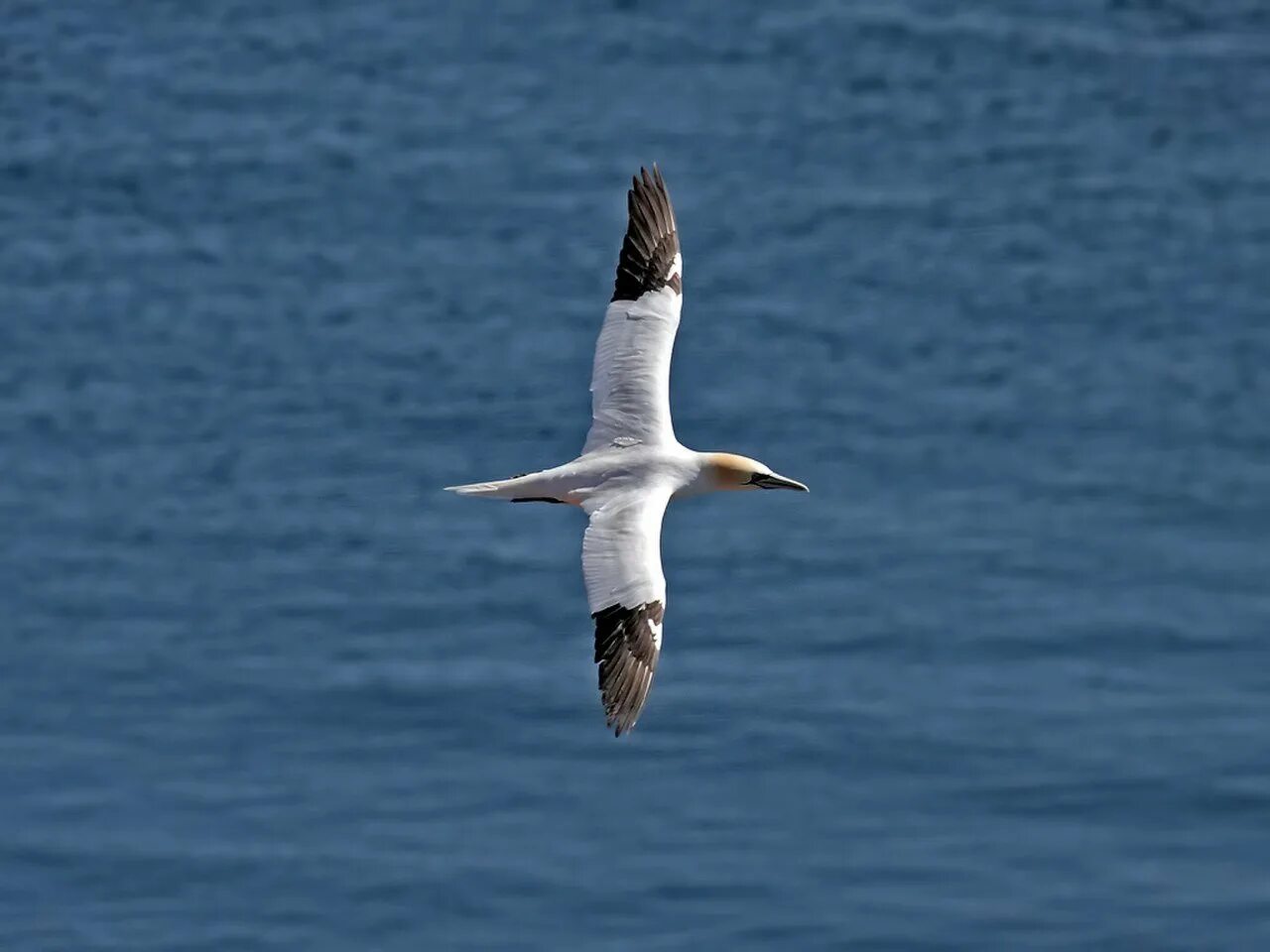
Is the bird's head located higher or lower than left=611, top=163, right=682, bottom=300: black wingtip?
lower

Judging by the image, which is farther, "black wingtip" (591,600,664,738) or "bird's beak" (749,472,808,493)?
"bird's beak" (749,472,808,493)

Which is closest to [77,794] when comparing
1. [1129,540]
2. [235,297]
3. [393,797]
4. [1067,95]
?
[393,797]

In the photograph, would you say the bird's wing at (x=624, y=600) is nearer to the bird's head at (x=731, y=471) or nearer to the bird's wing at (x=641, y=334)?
the bird's head at (x=731, y=471)

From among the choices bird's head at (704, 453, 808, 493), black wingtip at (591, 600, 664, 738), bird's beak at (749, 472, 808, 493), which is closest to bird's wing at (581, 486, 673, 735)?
black wingtip at (591, 600, 664, 738)

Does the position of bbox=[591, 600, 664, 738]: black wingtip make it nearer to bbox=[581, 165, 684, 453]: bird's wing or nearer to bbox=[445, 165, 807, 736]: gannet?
bbox=[445, 165, 807, 736]: gannet

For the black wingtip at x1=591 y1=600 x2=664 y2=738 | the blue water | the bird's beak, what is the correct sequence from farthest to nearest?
the blue water → the bird's beak → the black wingtip at x1=591 y1=600 x2=664 y2=738

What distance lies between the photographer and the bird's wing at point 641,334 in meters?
22.7

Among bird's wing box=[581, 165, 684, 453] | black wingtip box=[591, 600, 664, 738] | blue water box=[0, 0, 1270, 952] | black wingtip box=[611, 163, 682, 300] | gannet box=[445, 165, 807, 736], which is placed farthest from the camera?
blue water box=[0, 0, 1270, 952]

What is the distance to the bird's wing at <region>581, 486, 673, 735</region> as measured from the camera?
67.7 feet

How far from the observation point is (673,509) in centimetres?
3169

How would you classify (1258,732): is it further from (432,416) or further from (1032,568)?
(432,416)

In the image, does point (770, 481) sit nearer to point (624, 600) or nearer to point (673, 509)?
point (624, 600)

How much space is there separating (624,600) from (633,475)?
4.64 feet

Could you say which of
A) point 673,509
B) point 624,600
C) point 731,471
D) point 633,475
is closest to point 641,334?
point 731,471
